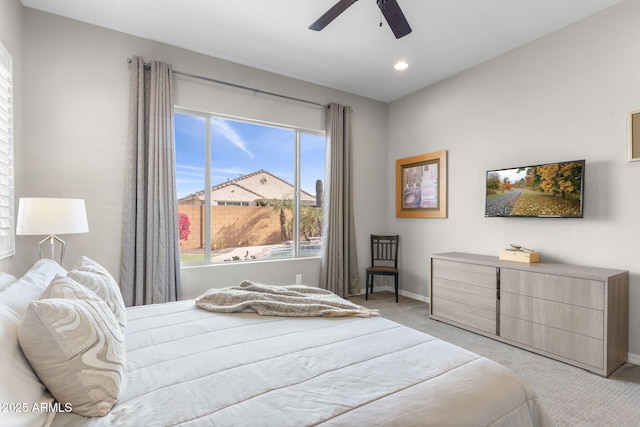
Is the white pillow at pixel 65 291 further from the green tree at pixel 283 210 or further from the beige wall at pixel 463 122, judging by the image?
the green tree at pixel 283 210

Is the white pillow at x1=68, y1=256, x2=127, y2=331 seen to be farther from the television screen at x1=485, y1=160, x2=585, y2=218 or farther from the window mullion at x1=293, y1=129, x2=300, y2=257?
the television screen at x1=485, y1=160, x2=585, y2=218

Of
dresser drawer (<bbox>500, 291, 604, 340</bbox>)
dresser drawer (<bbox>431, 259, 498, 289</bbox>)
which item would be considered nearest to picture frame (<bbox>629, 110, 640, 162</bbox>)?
dresser drawer (<bbox>500, 291, 604, 340</bbox>)

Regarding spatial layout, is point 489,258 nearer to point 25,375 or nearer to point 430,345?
point 430,345

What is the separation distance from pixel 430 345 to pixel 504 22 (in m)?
2.95

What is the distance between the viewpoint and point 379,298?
4348mm

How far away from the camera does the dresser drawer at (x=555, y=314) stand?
2322mm

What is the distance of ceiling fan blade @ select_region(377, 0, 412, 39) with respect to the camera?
200 cm

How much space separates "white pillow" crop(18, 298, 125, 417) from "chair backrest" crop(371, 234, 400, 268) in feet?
12.7

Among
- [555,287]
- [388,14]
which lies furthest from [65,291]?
[555,287]

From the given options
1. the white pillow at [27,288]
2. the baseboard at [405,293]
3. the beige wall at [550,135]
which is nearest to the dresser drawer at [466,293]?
the beige wall at [550,135]

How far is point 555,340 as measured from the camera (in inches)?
99.7

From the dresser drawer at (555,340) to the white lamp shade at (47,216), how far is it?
3.64 m

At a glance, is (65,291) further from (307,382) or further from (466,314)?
(466,314)

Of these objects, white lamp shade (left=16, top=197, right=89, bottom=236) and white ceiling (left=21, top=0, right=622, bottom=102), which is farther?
white ceiling (left=21, top=0, right=622, bottom=102)
